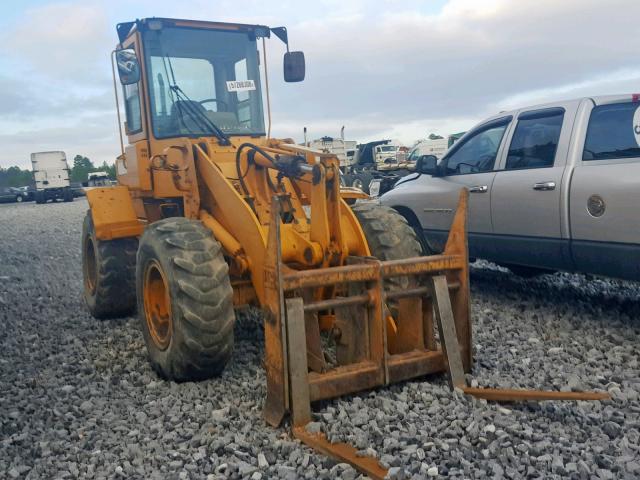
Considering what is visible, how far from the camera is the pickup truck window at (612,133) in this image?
5.43 meters

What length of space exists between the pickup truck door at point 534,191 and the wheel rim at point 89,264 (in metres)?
4.39

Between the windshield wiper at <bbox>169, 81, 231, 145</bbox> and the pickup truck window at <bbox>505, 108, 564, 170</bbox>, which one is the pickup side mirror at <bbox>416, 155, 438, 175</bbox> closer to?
the pickup truck window at <bbox>505, 108, 564, 170</bbox>

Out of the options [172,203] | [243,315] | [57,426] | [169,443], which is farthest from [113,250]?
[169,443]

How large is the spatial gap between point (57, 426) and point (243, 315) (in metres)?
2.53

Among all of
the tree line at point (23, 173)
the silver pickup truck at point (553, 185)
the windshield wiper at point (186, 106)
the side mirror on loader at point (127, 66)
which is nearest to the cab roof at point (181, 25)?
the windshield wiper at point (186, 106)

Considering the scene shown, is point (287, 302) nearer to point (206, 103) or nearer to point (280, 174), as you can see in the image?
point (280, 174)

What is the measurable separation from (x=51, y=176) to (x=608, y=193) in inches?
1558

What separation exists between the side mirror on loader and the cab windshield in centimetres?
33

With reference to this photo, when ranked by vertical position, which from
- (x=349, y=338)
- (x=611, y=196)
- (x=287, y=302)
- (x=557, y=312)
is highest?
(x=611, y=196)

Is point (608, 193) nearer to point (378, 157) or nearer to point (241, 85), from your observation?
point (241, 85)

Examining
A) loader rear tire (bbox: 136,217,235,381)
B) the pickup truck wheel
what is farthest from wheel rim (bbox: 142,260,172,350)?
the pickup truck wheel

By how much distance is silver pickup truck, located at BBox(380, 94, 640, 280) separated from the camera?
210 inches

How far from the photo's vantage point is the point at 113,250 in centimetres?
653

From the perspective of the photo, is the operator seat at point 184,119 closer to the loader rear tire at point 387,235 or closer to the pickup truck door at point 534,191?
the loader rear tire at point 387,235
